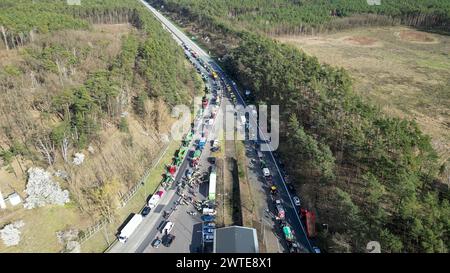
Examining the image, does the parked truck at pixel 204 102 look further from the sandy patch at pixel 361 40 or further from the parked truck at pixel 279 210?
the sandy patch at pixel 361 40

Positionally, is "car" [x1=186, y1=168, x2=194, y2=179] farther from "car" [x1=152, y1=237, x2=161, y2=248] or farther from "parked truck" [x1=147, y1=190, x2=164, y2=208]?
"car" [x1=152, y1=237, x2=161, y2=248]

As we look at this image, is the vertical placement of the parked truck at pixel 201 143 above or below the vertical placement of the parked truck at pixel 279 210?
above

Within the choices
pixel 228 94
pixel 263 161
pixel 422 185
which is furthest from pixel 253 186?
pixel 228 94

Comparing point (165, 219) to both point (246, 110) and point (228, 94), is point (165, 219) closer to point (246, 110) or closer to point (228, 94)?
point (246, 110)

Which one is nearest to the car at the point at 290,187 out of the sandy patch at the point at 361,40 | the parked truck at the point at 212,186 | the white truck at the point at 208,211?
the parked truck at the point at 212,186

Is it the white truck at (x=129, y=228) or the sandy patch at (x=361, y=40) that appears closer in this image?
the white truck at (x=129, y=228)

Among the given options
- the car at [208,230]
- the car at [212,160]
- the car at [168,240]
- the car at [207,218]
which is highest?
the car at [212,160]

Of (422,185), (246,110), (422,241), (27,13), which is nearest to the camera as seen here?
(422,241)

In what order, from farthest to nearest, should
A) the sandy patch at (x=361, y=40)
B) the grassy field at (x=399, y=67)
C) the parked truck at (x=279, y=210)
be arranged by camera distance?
1. the sandy patch at (x=361, y=40)
2. the grassy field at (x=399, y=67)
3. the parked truck at (x=279, y=210)
